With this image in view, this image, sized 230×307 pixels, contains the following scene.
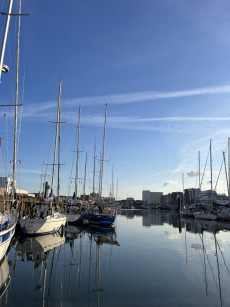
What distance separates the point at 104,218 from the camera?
137ft

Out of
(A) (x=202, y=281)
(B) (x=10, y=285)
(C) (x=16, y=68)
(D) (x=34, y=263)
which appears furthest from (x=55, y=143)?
(A) (x=202, y=281)

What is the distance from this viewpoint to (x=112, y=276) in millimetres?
15359

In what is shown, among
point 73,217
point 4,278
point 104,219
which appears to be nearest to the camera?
point 4,278

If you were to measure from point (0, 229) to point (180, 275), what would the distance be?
1182cm

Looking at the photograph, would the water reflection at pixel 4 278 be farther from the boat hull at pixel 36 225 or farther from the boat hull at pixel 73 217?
the boat hull at pixel 73 217

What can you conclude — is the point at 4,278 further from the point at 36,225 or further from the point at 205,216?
the point at 205,216

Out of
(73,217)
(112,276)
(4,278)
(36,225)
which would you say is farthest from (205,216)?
(4,278)

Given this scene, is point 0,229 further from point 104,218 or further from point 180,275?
point 104,218

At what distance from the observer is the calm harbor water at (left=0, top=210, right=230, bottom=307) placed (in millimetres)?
11469

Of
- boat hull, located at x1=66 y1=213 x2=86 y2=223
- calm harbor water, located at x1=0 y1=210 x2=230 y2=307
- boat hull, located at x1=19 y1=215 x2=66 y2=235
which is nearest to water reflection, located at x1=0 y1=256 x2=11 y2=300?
calm harbor water, located at x1=0 y1=210 x2=230 y2=307

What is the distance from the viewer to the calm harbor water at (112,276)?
37.6ft

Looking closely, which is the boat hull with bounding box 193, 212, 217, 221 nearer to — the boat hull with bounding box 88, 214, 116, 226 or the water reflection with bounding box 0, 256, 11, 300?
the boat hull with bounding box 88, 214, 116, 226

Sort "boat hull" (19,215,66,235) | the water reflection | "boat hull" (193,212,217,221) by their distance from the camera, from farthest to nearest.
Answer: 1. "boat hull" (193,212,217,221)
2. "boat hull" (19,215,66,235)
3. the water reflection

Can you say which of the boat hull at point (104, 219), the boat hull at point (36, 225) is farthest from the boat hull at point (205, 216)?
the boat hull at point (36, 225)
